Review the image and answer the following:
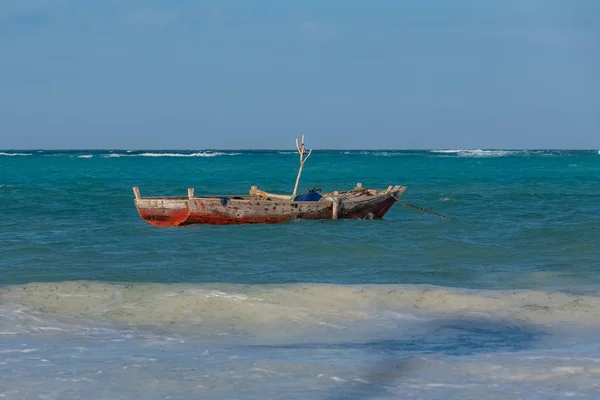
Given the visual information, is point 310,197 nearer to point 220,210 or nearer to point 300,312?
point 220,210

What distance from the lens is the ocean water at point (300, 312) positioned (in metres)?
6.80

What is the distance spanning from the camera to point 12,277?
42.6 ft

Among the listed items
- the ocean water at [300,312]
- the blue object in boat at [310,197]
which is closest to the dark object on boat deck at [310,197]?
the blue object in boat at [310,197]

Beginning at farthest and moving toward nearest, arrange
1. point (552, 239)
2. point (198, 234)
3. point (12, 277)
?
1. point (198, 234)
2. point (552, 239)
3. point (12, 277)

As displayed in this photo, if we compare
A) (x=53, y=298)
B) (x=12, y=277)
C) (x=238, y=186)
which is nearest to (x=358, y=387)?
(x=53, y=298)

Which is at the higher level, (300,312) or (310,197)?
(310,197)

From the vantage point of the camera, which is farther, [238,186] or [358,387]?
[238,186]

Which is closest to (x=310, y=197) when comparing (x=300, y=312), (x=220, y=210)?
(x=220, y=210)

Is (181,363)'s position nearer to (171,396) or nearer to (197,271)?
(171,396)

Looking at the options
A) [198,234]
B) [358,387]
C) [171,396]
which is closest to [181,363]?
[171,396]

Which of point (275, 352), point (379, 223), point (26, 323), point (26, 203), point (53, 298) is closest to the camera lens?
point (275, 352)

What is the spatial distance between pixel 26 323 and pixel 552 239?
12.8 meters

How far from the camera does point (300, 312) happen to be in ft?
32.9

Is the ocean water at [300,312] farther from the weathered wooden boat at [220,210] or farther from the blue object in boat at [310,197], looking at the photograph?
the blue object in boat at [310,197]
